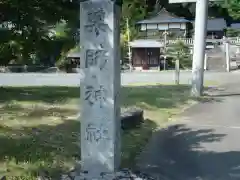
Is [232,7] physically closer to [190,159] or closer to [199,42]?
[199,42]

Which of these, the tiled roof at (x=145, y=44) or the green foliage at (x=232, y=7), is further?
the green foliage at (x=232, y=7)

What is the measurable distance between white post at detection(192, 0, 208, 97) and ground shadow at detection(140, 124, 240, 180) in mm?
4881

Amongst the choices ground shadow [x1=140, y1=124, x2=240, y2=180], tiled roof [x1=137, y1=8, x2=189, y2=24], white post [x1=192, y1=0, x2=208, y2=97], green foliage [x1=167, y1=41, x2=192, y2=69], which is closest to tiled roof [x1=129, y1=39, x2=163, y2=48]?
green foliage [x1=167, y1=41, x2=192, y2=69]

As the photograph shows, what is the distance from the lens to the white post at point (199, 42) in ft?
40.2

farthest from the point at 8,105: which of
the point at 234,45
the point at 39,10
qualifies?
the point at 234,45

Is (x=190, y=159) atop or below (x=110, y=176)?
below

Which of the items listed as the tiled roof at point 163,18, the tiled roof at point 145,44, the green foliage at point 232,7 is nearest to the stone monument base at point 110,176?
the tiled roof at point 145,44

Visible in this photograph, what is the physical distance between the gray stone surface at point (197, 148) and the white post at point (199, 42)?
7.07 feet

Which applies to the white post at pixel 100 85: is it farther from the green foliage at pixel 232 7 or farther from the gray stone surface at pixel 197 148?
the green foliage at pixel 232 7

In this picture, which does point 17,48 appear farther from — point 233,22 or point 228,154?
point 233,22

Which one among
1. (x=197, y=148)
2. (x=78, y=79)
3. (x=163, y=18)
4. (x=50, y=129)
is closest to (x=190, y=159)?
(x=197, y=148)

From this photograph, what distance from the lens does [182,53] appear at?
25.3m

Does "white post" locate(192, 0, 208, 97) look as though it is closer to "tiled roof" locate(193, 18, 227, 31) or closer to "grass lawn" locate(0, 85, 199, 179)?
"grass lawn" locate(0, 85, 199, 179)

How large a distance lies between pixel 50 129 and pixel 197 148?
2.61m
